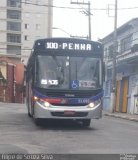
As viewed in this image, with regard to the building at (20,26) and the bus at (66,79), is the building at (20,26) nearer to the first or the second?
the building at (20,26)

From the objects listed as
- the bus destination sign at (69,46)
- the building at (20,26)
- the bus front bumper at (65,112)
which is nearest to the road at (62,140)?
the bus front bumper at (65,112)

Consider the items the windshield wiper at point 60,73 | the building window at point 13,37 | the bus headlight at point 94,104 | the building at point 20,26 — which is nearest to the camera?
the windshield wiper at point 60,73

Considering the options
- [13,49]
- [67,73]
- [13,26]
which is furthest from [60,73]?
[13,49]

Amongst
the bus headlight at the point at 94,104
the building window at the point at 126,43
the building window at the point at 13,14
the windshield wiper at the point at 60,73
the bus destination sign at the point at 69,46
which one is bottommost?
the bus headlight at the point at 94,104

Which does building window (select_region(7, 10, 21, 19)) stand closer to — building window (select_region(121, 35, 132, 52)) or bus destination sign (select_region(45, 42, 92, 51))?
building window (select_region(121, 35, 132, 52))

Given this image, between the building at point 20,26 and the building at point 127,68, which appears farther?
the building at point 20,26

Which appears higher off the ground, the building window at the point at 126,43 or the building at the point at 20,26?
the building at the point at 20,26

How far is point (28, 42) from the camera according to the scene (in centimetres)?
9969

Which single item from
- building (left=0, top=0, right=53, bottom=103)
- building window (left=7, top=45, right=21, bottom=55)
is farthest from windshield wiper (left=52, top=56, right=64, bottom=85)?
building window (left=7, top=45, right=21, bottom=55)

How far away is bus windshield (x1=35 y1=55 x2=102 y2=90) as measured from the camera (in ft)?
57.7

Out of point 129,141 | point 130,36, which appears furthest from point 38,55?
point 130,36

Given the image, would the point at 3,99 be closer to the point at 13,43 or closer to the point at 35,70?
the point at 35,70

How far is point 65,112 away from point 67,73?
1.52 meters

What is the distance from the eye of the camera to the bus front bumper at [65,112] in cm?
1748
